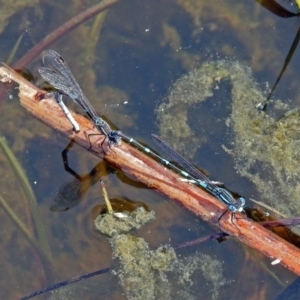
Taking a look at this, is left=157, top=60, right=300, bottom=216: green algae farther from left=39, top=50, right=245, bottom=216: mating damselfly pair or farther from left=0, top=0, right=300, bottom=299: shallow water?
left=39, top=50, right=245, bottom=216: mating damselfly pair

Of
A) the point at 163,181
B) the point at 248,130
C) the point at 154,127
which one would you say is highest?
the point at 248,130

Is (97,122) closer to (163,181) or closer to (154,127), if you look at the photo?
(154,127)

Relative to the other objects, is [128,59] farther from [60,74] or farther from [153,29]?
[60,74]

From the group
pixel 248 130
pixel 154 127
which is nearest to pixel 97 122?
pixel 154 127

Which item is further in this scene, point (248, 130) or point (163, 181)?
point (248, 130)

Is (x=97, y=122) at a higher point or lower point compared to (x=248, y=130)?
lower

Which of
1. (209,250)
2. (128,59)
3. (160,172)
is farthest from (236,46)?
(209,250)

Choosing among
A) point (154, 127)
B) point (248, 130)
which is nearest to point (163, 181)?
point (154, 127)

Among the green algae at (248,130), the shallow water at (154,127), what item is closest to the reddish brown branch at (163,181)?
the shallow water at (154,127)

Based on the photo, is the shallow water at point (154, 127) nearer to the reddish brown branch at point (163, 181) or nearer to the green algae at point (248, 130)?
the green algae at point (248, 130)
